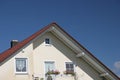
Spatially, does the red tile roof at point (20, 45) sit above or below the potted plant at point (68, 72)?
above

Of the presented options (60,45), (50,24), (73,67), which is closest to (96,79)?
(73,67)

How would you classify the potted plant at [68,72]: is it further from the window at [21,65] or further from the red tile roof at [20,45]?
the red tile roof at [20,45]

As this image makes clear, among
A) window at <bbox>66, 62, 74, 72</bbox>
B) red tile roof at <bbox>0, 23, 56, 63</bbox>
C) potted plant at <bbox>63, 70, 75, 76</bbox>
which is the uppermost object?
red tile roof at <bbox>0, 23, 56, 63</bbox>

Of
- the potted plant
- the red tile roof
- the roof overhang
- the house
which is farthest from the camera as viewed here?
the roof overhang

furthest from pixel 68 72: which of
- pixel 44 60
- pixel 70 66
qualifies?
pixel 44 60

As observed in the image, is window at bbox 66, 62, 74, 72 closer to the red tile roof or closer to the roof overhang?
the roof overhang

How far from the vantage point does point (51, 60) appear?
36.2 meters

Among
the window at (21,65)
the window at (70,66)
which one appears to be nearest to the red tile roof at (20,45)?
the window at (21,65)

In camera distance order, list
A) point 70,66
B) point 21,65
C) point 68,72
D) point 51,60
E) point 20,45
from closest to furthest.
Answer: point 21,65, point 20,45, point 51,60, point 68,72, point 70,66

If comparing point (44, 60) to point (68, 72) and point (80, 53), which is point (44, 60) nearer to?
point (68, 72)

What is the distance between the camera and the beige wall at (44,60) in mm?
33969

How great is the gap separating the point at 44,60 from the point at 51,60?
72 centimetres

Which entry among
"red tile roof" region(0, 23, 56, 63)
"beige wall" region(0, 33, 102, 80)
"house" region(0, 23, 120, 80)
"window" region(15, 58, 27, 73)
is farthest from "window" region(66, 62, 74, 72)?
"window" region(15, 58, 27, 73)

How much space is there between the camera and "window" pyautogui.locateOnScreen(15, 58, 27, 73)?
3438 cm
